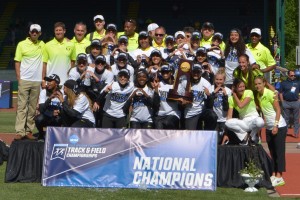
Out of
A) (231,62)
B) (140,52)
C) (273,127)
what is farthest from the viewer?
(140,52)

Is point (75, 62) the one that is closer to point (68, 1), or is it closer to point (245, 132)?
point (245, 132)

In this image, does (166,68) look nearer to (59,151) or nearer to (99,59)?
(99,59)

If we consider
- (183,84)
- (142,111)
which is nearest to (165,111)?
(142,111)

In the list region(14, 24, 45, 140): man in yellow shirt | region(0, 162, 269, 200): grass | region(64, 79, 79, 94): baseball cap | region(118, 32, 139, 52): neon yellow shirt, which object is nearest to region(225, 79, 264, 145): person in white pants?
region(0, 162, 269, 200): grass

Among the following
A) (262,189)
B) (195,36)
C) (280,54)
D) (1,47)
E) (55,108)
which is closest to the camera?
(262,189)

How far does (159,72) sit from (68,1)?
2911 centimetres

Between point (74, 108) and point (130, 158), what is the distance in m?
1.28

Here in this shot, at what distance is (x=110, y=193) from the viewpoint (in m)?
11.4

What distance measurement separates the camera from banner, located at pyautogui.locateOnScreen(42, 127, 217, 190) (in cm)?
1179

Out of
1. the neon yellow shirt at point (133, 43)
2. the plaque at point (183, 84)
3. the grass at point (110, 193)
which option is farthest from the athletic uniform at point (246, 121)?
the neon yellow shirt at point (133, 43)

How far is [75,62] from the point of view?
46.3ft

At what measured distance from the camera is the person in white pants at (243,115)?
12.1 metres

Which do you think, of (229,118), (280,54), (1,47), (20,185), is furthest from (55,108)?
(1,47)

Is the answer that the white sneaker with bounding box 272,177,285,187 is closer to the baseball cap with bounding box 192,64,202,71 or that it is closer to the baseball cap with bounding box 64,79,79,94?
the baseball cap with bounding box 192,64,202,71
